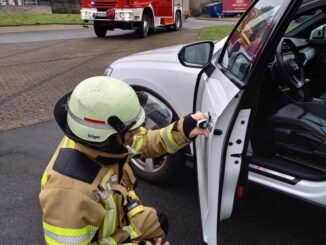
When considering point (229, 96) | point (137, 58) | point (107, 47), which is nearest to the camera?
point (229, 96)

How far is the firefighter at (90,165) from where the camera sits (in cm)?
147

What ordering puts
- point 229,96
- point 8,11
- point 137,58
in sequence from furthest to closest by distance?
point 8,11
point 137,58
point 229,96

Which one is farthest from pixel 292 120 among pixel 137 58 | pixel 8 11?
pixel 8 11

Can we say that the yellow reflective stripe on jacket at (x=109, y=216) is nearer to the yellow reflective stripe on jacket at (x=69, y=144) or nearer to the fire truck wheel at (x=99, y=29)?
the yellow reflective stripe on jacket at (x=69, y=144)

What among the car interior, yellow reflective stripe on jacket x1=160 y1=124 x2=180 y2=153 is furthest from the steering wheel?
yellow reflective stripe on jacket x1=160 y1=124 x2=180 y2=153

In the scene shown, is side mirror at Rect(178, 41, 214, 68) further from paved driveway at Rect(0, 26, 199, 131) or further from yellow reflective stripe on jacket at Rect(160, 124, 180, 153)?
paved driveway at Rect(0, 26, 199, 131)

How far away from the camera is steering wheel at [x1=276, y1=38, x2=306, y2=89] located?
2.69m

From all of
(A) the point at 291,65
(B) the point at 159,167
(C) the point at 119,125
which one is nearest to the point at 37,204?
(B) the point at 159,167

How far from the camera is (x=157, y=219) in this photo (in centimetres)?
194

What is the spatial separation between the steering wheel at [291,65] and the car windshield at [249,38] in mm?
379

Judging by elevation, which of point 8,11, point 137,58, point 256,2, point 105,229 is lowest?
point 8,11

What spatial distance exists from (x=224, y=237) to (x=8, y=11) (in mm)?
28401

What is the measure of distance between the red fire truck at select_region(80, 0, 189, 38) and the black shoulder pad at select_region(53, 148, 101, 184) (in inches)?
437

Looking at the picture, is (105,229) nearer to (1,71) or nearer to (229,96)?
(229,96)
